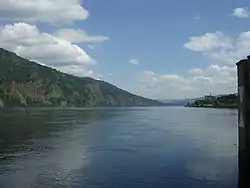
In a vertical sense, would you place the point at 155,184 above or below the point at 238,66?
below

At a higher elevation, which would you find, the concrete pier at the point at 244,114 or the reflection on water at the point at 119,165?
the concrete pier at the point at 244,114

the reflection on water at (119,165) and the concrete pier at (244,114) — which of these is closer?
the concrete pier at (244,114)

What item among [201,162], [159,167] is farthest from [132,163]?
[201,162]

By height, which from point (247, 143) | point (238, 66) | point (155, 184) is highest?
point (238, 66)

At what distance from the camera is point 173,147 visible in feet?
164

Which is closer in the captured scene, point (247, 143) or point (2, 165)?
point (247, 143)

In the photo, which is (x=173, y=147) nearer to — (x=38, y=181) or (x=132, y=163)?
(x=132, y=163)

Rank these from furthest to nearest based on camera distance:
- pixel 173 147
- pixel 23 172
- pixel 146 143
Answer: pixel 146 143 < pixel 173 147 < pixel 23 172

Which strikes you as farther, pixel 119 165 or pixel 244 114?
pixel 119 165

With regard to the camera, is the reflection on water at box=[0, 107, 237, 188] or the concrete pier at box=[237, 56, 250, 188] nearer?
the concrete pier at box=[237, 56, 250, 188]

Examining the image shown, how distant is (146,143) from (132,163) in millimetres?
18356

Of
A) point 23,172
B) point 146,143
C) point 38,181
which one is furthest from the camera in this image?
point 146,143

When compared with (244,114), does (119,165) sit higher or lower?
lower

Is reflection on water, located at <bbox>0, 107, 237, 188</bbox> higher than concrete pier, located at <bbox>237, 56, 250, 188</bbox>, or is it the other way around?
concrete pier, located at <bbox>237, 56, 250, 188</bbox>
